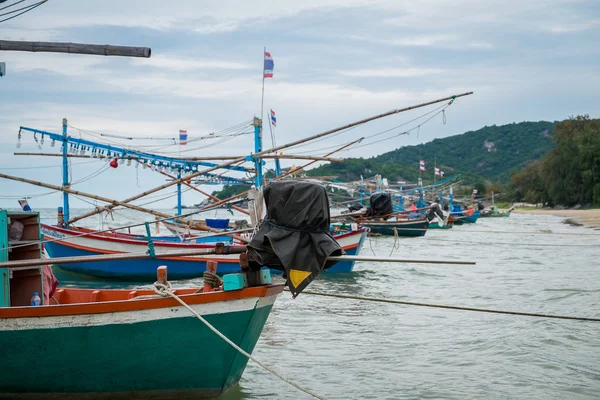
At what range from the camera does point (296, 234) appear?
6.71 meters

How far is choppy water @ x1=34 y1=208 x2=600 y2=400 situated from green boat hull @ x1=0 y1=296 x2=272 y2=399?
2.93ft

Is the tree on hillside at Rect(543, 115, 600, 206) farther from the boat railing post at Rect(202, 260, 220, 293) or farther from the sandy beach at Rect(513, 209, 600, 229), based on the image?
the boat railing post at Rect(202, 260, 220, 293)

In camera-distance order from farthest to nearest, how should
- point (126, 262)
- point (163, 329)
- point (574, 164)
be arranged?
point (574, 164) → point (126, 262) → point (163, 329)

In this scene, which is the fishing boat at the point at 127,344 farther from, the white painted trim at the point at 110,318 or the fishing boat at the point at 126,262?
the fishing boat at the point at 126,262

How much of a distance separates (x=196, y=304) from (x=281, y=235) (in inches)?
46.2

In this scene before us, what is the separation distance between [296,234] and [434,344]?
17.2 feet

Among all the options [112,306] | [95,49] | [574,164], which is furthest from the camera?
[574,164]

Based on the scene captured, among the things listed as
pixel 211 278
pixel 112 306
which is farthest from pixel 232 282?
pixel 112 306

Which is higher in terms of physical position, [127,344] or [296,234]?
[296,234]

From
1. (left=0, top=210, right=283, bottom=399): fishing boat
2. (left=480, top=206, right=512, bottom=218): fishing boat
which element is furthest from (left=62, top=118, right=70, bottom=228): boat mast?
(left=480, top=206, right=512, bottom=218): fishing boat

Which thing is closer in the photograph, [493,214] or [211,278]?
[211,278]

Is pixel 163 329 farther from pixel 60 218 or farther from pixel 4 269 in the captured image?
pixel 60 218

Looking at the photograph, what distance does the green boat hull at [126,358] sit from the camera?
7027mm

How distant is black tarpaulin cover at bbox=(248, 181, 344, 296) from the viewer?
6676mm
